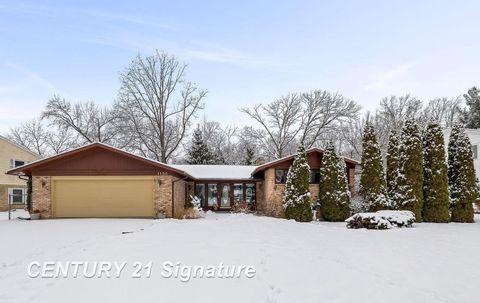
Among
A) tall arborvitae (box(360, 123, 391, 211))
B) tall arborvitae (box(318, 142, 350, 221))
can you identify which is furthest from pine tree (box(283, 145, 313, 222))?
tall arborvitae (box(360, 123, 391, 211))

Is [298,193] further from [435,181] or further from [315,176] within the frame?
[435,181]

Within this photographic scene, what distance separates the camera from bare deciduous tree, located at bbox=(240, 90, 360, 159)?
3734 cm

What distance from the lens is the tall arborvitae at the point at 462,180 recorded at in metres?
16.8

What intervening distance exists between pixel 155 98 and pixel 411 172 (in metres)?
26.1

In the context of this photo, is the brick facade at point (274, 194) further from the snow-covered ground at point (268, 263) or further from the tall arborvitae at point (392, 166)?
the snow-covered ground at point (268, 263)

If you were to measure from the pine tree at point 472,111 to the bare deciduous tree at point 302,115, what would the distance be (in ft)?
33.1

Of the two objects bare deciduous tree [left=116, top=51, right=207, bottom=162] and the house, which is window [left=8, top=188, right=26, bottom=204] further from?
bare deciduous tree [left=116, top=51, right=207, bottom=162]

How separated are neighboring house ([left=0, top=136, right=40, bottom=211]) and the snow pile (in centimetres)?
2323

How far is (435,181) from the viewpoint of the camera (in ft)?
55.5

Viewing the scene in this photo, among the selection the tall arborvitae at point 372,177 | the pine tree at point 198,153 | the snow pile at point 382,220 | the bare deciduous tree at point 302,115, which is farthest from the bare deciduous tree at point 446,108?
the snow pile at point 382,220

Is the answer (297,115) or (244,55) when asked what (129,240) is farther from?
(297,115)

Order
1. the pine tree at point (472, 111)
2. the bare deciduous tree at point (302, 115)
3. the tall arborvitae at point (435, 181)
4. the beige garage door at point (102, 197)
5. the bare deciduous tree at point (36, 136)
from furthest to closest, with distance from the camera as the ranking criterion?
1. the bare deciduous tree at point (36, 136)
2. the bare deciduous tree at point (302, 115)
3. the pine tree at point (472, 111)
4. the beige garage door at point (102, 197)
5. the tall arborvitae at point (435, 181)

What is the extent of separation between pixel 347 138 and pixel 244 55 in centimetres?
2490

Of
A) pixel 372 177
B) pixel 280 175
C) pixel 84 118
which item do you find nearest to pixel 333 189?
pixel 372 177
